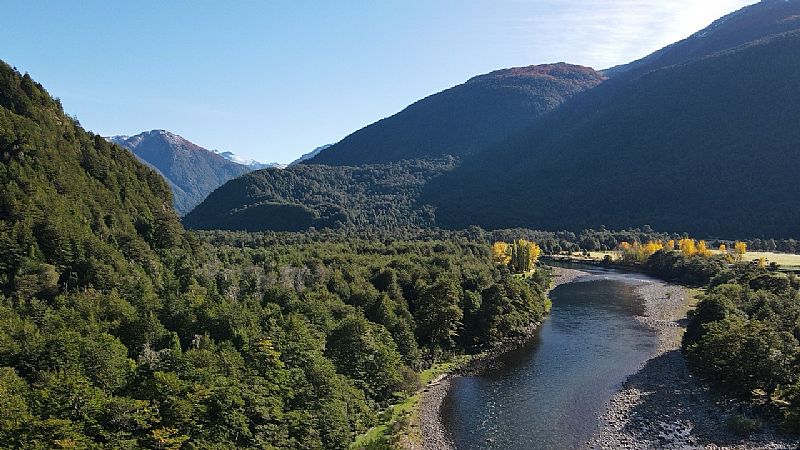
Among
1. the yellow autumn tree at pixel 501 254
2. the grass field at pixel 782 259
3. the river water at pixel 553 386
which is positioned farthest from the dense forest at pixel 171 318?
the grass field at pixel 782 259

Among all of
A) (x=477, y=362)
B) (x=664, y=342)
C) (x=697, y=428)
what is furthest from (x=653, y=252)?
(x=697, y=428)

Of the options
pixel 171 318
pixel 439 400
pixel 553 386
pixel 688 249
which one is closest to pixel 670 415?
pixel 553 386

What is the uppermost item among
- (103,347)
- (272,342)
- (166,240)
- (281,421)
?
(166,240)

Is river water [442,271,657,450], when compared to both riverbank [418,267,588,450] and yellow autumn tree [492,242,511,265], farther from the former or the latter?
yellow autumn tree [492,242,511,265]

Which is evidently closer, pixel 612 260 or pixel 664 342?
pixel 664 342

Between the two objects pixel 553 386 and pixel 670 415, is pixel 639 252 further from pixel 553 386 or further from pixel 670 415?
pixel 670 415

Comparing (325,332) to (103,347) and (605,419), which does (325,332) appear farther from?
(605,419)

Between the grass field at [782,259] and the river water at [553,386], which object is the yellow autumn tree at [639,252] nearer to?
the grass field at [782,259]

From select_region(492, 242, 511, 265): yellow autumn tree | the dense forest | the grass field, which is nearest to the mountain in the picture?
the dense forest
